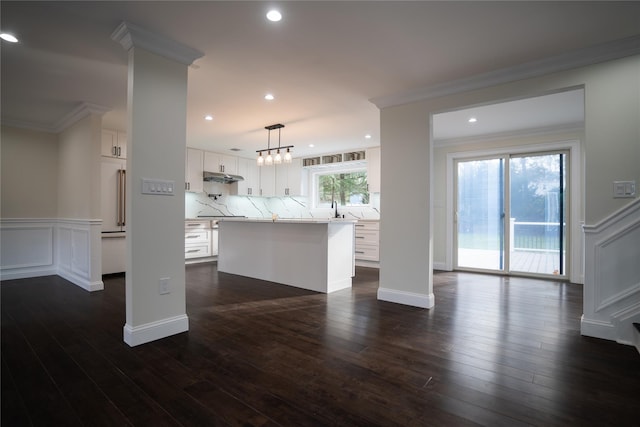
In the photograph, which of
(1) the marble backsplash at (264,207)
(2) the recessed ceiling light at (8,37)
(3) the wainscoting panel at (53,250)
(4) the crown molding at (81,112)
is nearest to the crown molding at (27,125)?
(4) the crown molding at (81,112)

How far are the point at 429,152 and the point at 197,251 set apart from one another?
4.99 m

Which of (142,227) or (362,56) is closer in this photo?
→ (142,227)

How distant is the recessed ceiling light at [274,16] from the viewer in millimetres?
2105

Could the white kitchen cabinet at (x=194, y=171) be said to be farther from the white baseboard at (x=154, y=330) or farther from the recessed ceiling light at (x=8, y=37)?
the white baseboard at (x=154, y=330)

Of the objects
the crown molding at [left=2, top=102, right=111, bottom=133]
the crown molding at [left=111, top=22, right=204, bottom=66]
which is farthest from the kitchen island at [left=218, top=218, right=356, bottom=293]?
the crown molding at [left=2, top=102, right=111, bottom=133]

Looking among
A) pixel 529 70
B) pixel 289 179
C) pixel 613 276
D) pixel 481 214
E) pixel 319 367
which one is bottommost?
pixel 319 367

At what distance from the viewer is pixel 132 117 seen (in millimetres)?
2398

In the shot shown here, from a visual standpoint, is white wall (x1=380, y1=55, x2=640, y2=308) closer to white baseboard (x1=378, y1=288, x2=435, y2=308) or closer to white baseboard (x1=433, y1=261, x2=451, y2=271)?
white baseboard (x1=378, y1=288, x2=435, y2=308)

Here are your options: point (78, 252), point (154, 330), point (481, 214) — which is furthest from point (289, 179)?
point (154, 330)

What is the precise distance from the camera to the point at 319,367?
2.09 m

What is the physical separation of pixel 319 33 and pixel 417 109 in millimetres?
1608

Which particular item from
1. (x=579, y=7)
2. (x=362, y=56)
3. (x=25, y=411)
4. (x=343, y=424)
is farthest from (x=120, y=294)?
(x=579, y=7)

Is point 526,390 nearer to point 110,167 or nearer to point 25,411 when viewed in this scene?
point 25,411

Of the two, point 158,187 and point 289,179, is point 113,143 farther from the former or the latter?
point 289,179
